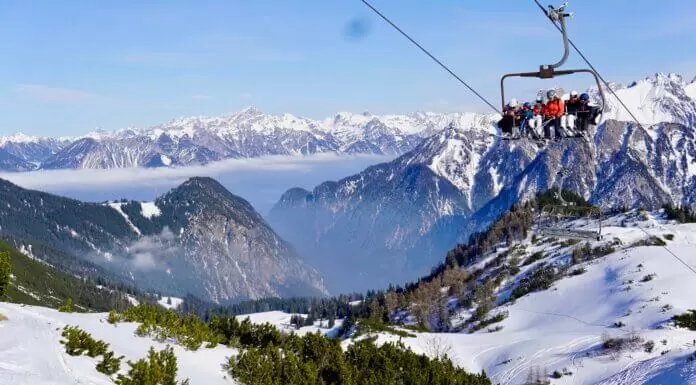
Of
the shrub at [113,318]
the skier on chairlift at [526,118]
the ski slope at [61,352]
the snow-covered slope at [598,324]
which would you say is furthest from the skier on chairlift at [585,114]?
the shrub at [113,318]

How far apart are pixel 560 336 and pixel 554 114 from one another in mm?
61017

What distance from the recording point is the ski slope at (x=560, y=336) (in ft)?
77.7

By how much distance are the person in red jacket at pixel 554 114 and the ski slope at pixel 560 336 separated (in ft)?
64.7

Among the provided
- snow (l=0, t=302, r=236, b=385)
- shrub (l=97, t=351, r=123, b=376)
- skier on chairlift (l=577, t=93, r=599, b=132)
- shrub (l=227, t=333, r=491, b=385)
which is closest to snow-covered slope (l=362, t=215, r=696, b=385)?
shrub (l=227, t=333, r=491, b=385)

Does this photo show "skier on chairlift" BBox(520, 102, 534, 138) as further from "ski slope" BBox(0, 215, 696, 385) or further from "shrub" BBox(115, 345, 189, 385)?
"shrub" BBox(115, 345, 189, 385)

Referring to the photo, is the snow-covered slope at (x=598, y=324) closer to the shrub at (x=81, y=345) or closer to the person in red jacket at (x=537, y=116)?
the person in red jacket at (x=537, y=116)

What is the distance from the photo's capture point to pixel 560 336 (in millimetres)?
82625

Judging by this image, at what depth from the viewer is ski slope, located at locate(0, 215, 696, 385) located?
23672 mm

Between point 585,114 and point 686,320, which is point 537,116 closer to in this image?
point 585,114

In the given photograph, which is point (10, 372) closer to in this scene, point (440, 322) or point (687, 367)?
point (687, 367)

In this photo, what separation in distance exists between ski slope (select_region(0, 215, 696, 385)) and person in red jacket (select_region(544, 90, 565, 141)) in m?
19.7

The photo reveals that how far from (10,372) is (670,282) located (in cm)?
11968

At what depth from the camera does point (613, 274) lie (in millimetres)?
139500

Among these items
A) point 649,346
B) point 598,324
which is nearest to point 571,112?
point 649,346
